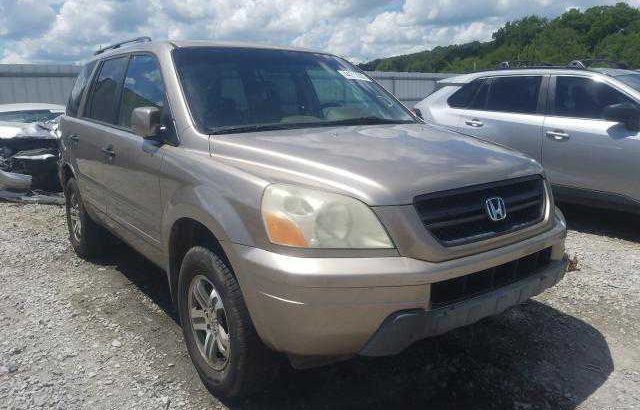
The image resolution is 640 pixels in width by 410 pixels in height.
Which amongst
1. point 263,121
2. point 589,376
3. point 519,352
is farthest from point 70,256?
point 589,376

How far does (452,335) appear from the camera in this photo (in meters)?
3.50

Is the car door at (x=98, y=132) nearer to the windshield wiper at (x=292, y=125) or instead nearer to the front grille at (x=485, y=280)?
the windshield wiper at (x=292, y=125)

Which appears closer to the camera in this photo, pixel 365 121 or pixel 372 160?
pixel 372 160

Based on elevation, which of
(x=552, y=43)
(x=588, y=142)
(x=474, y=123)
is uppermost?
(x=552, y=43)

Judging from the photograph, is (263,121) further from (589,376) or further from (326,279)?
(589,376)

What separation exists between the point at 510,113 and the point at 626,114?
4.27ft

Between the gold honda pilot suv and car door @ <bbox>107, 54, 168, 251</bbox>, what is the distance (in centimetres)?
2

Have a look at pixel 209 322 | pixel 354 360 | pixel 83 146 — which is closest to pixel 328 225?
pixel 209 322

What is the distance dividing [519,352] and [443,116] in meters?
4.24

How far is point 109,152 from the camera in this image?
389 cm

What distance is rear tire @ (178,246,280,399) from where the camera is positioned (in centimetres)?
254

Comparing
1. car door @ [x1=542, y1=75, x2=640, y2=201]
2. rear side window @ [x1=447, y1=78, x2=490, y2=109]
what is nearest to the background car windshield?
car door @ [x1=542, y1=75, x2=640, y2=201]

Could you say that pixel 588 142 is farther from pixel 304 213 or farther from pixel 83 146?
pixel 83 146

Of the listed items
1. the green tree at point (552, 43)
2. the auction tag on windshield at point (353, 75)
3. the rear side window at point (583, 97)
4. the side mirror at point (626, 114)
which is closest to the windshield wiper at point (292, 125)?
the auction tag on windshield at point (353, 75)
